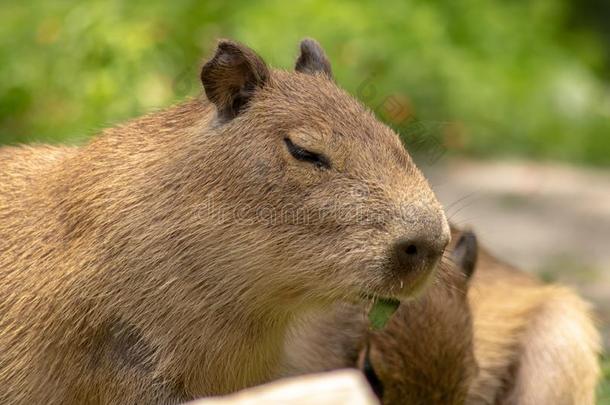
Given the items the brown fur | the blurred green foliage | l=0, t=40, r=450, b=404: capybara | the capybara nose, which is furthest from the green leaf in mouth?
the blurred green foliage

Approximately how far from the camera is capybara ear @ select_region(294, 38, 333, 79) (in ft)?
17.3

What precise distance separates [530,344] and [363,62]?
5486 mm

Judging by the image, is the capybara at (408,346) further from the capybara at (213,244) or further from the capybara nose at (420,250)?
the capybara nose at (420,250)

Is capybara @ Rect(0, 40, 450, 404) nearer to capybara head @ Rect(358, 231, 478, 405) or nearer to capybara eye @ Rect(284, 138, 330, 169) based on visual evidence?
capybara eye @ Rect(284, 138, 330, 169)

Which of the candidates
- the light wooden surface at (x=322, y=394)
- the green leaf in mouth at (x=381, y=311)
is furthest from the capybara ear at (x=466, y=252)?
the light wooden surface at (x=322, y=394)

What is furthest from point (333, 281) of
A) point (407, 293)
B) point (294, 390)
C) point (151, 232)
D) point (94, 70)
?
point (94, 70)

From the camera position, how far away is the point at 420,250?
4.43 metres

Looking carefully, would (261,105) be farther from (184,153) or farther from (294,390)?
(294,390)

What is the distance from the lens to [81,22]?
10.6 m

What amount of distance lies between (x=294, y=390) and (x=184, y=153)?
1633mm

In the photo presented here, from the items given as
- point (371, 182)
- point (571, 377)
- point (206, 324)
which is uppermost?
point (371, 182)

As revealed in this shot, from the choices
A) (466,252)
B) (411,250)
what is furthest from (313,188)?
(466,252)

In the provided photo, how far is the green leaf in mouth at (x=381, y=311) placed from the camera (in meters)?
4.91

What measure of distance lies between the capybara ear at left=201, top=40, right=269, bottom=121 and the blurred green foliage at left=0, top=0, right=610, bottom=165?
2110 millimetres
